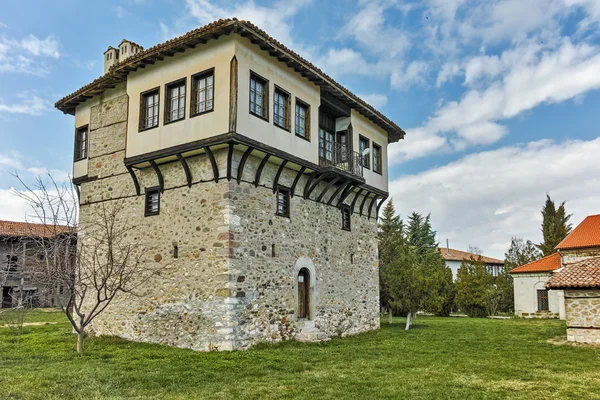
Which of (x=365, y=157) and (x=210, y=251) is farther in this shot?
(x=365, y=157)

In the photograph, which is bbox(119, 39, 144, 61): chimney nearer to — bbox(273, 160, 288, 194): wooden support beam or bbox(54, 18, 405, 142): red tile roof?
bbox(54, 18, 405, 142): red tile roof

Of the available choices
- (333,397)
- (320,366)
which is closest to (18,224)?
(320,366)

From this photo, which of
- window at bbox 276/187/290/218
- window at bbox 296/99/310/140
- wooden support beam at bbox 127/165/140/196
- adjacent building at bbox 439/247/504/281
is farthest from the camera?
adjacent building at bbox 439/247/504/281

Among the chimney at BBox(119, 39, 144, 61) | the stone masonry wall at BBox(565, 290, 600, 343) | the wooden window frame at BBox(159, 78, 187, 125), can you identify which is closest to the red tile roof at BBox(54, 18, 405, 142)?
the wooden window frame at BBox(159, 78, 187, 125)

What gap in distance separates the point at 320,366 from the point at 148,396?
434 centimetres

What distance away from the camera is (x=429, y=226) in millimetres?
45438

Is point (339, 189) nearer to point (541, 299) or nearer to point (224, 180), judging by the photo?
point (224, 180)

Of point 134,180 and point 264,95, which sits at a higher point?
point 264,95

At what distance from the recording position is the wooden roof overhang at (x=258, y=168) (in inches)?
520

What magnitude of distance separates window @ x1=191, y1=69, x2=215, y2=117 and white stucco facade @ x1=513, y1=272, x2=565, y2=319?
27010 mm

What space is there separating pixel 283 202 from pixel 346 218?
4.41 metres

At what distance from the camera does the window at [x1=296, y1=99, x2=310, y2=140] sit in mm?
15578

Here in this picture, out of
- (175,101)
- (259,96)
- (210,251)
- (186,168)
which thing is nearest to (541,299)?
(259,96)

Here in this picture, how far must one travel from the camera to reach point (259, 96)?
1405 centimetres
